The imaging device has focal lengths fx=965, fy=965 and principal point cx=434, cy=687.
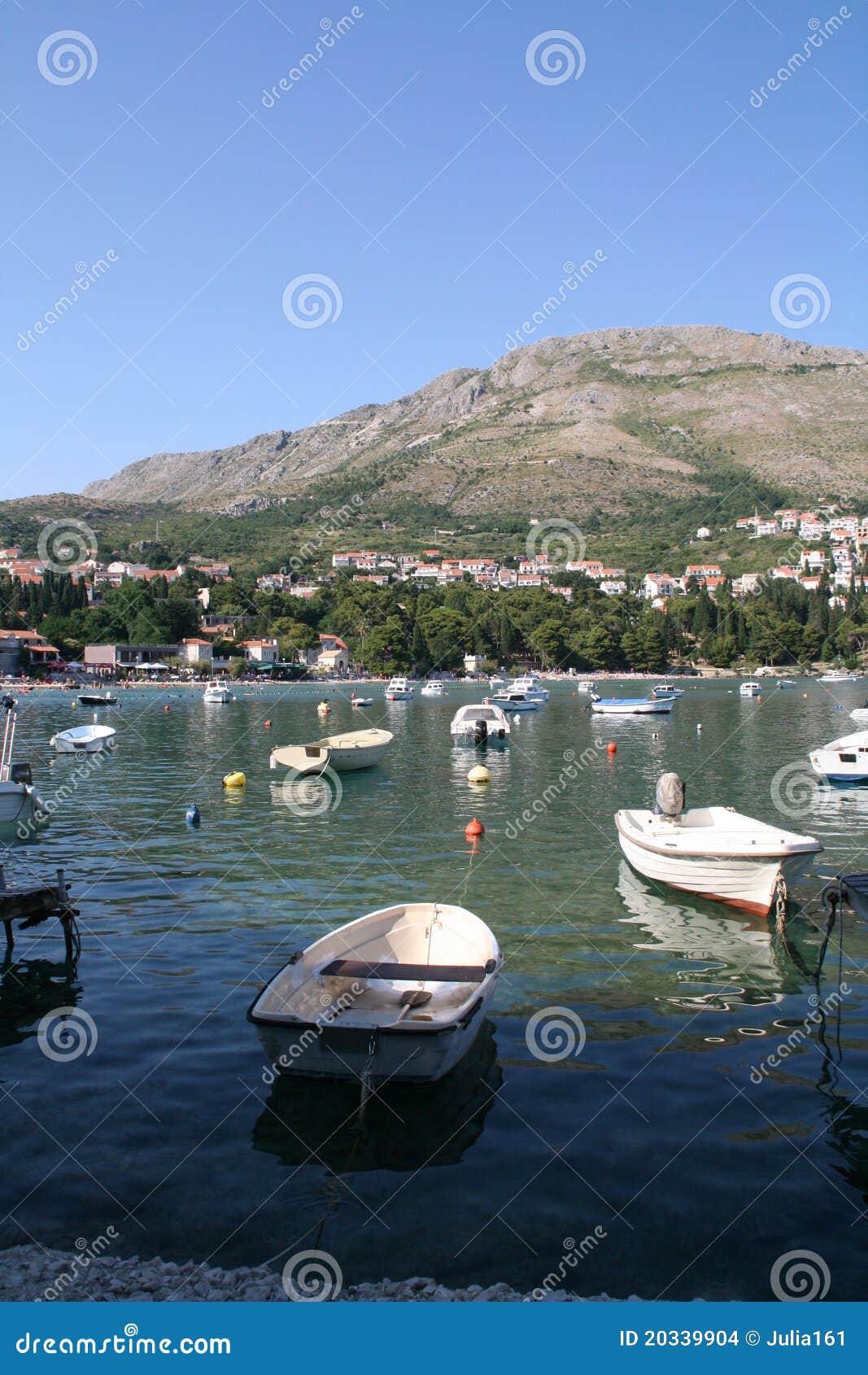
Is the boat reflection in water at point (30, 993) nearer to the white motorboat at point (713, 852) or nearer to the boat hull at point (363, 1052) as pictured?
the boat hull at point (363, 1052)

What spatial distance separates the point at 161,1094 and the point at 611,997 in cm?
557

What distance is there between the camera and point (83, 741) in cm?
4512

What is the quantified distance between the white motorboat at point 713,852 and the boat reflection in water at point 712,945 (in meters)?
0.35

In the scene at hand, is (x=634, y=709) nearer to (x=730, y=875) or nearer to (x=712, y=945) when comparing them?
(x=730, y=875)

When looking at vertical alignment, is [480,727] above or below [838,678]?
above

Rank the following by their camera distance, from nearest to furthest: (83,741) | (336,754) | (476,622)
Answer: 1. (336,754)
2. (83,741)
3. (476,622)

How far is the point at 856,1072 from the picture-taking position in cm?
989

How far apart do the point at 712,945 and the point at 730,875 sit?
1.78 metres

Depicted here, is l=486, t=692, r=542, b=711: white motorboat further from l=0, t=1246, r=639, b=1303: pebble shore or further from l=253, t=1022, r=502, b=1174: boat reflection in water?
l=0, t=1246, r=639, b=1303: pebble shore

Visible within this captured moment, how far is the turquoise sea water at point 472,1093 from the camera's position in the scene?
7.19m

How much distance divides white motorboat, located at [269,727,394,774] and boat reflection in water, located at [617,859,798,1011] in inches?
759

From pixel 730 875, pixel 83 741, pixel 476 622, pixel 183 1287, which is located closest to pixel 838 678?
pixel 476 622

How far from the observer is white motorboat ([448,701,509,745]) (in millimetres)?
49156

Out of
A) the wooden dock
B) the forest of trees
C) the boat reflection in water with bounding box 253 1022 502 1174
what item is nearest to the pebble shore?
the boat reflection in water with bounding box 253 1022 502 1174
